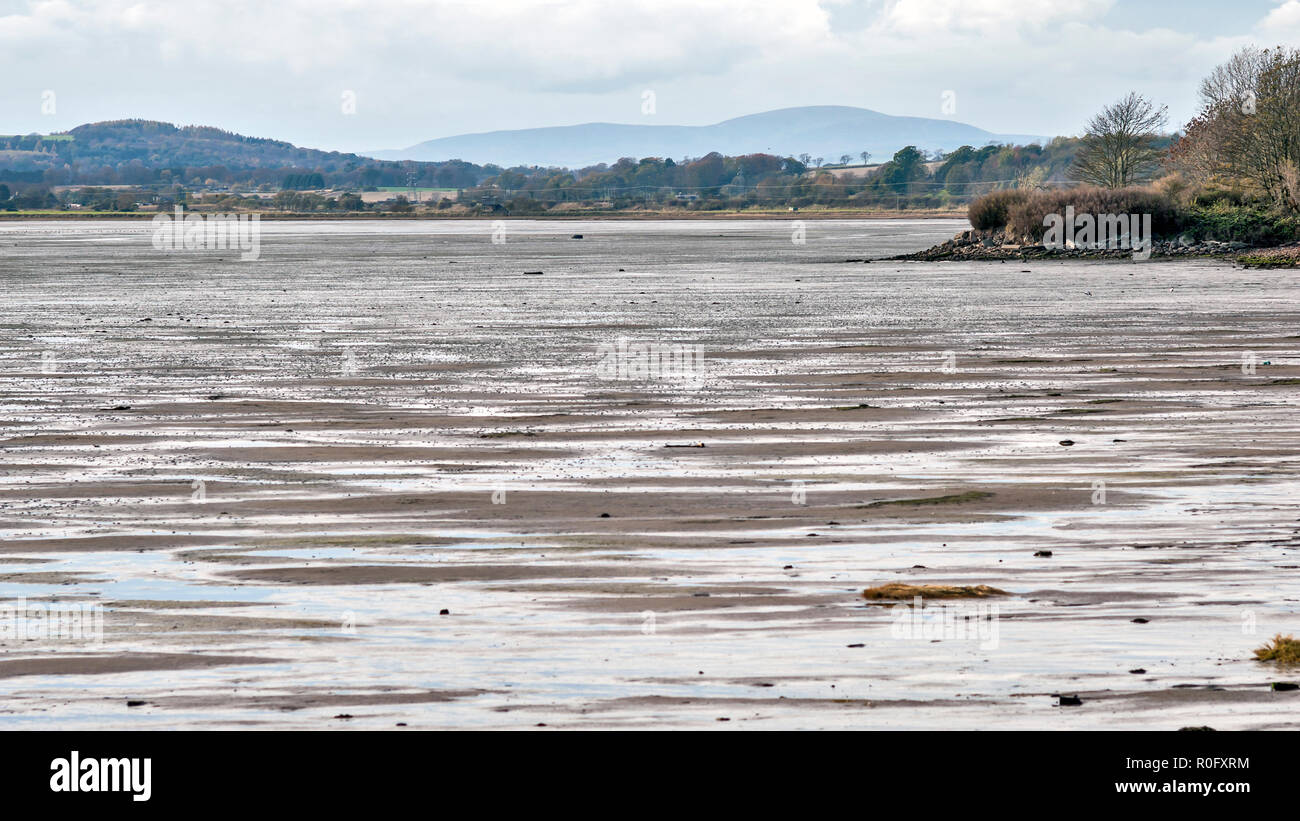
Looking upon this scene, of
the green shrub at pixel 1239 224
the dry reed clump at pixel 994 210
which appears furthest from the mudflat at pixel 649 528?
the dry reed clump at pixel 994 210

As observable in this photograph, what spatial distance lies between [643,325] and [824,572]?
27187mm

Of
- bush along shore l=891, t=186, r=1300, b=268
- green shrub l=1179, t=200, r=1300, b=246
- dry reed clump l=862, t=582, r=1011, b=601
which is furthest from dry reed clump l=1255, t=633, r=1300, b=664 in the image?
green shrub l=1179, t=200, r=1300, b=246

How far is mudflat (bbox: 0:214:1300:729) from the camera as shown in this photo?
8625 millimetres

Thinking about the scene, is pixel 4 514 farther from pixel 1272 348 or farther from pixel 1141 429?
pixel 1272 348

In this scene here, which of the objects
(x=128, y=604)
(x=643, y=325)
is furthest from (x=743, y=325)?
(x=128, y=604)

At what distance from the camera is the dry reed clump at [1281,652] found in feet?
29.2

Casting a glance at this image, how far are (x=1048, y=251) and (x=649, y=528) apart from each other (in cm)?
7454

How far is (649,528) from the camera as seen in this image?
1374 centimetres

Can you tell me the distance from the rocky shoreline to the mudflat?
47.9 meters

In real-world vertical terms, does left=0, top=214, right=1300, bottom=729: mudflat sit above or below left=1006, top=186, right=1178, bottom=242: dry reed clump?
below

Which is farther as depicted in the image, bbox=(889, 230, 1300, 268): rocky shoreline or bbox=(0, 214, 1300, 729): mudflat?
bbox=(889, 230, 1300, 268): rocky shoreline

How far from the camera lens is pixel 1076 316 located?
40812mm

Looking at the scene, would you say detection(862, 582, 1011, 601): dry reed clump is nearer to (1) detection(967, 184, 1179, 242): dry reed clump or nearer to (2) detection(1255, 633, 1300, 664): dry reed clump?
(2) detection(1255, 633, 1300, 664): dry reed clump

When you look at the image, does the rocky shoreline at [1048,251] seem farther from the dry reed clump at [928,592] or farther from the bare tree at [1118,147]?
the dry reed clump at [928,592]
